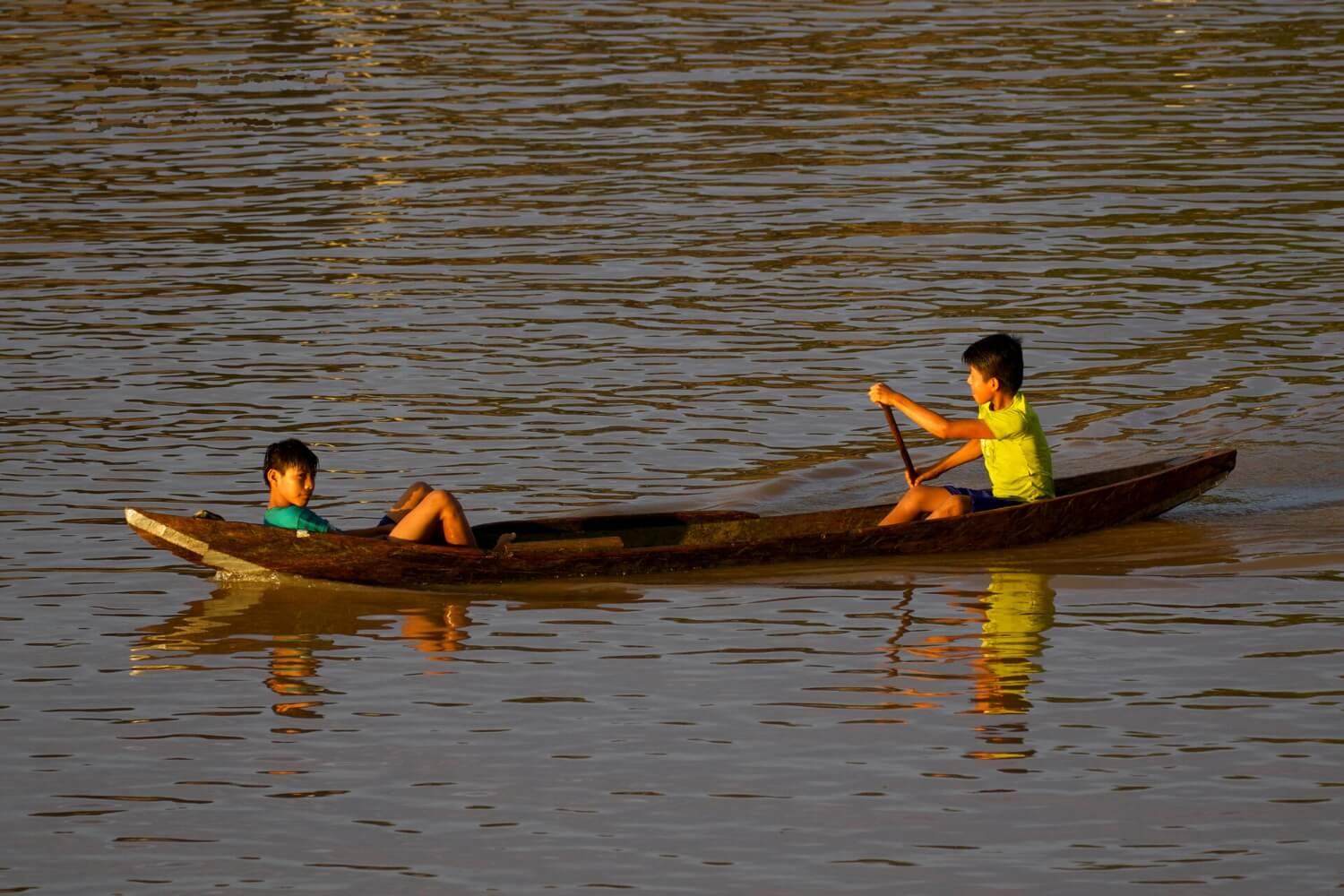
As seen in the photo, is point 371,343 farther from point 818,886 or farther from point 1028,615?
point 818,886

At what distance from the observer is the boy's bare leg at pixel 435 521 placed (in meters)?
9.55

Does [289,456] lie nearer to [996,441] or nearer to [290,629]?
[290,629]

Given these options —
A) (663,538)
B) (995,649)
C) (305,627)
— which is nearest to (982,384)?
(663,538)

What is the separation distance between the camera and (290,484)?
375 inches

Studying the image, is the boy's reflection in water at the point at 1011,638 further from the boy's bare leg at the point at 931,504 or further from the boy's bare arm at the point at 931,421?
the boy's bare arm at the point at 931,421

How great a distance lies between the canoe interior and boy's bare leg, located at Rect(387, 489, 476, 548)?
0.35 m

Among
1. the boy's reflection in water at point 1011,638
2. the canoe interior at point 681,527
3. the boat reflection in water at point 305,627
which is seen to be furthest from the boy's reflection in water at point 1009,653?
the boat reflection in water at point 305,627

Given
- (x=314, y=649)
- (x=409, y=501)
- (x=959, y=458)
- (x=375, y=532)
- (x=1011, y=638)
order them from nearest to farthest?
(x=1011, y=638) → (x=314, y=649) → (x=375, y=532) → (x=409, y=501) → (x=959, y=458)

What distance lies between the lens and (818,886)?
6406mm

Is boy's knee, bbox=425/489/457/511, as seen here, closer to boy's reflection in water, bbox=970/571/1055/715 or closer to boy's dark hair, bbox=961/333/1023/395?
boy's reflection in water, bbox=970/571/1055/715

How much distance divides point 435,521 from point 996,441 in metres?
2.73

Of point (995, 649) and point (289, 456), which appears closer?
point (995, 649)

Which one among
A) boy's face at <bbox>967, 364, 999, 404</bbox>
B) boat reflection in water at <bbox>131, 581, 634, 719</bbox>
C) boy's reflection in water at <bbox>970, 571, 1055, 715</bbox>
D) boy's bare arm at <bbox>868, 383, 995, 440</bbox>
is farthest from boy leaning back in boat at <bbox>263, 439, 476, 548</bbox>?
boy's face at <bbox>967, 364, 999, 404</bbox>

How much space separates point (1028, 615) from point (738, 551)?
4.58ft
